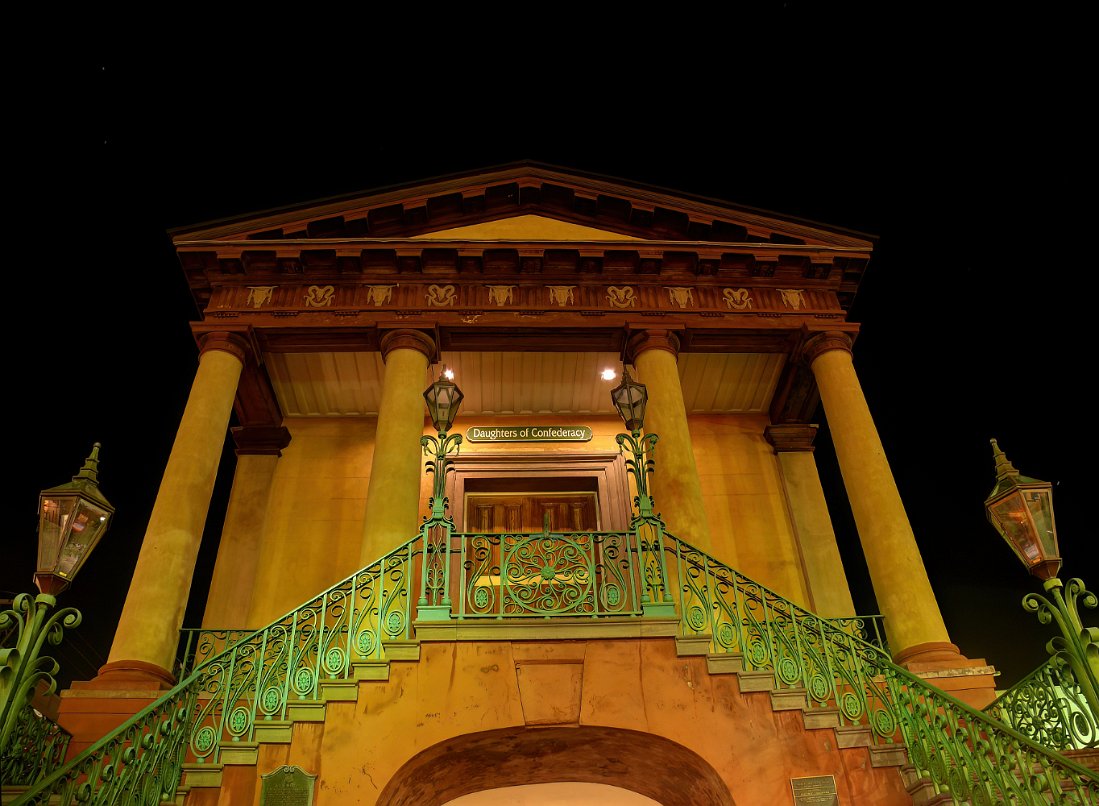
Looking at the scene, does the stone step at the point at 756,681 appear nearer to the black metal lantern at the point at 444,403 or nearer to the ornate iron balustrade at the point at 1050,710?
the ornate iron balustrade at the point at 1050,710

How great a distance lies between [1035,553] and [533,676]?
4.51 m

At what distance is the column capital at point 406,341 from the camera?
13266 millimetres

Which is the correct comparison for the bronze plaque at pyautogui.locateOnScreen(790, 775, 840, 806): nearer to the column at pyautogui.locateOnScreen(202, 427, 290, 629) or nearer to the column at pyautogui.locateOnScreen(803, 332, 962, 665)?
the column at pyautogui.locateOnScreen(803, 332, 962, 665)

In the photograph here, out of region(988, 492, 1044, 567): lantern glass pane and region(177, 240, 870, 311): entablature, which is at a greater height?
region(177, 240, 870, 311): entablature

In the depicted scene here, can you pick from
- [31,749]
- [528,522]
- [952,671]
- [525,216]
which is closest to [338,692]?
[31,749]

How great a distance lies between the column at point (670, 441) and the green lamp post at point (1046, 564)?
14.3 feet

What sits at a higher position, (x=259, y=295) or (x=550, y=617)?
(x=259, y=295)

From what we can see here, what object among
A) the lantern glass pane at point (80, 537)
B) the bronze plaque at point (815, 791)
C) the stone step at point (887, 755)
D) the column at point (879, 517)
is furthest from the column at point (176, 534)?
the column at point (879, 517)

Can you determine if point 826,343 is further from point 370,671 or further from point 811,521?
point 370,671

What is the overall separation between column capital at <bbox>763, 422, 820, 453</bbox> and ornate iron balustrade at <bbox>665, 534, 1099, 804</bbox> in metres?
7.52

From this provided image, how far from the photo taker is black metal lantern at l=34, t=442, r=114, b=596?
5.88 m

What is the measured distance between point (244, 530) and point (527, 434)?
558cm

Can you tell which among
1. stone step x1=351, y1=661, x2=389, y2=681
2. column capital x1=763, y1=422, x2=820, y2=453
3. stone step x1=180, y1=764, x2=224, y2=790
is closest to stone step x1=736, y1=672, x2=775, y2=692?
stone step x1=351, y1=661, x2=389, y2=681

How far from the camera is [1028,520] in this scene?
6.84 metres
